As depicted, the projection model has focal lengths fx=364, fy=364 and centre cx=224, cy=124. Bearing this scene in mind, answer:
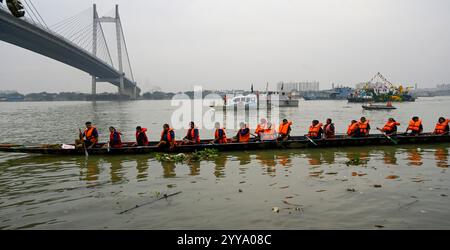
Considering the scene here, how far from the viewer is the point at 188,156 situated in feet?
44.9

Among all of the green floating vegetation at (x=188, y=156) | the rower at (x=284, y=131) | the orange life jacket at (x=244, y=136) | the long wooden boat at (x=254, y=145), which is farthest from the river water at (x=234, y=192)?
the rower at (x=284, y=131)

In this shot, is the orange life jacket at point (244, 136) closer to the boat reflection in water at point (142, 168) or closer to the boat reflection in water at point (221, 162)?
the boat reflection in water at point (221, 162)

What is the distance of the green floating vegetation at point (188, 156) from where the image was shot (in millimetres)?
13281

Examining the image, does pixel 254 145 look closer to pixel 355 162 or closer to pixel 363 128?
pixel 355 162

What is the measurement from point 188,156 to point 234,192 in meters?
4.87

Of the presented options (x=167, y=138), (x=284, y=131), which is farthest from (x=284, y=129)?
(x=167, y=138)

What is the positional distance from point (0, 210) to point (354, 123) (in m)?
14.0

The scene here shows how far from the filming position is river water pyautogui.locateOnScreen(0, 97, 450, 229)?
7.12m

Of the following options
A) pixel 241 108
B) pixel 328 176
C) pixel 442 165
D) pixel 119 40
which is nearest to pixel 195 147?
pixel 328 176

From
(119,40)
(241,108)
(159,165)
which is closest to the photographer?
(159,165)

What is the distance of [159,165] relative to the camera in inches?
498

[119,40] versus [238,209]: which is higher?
[119,40]

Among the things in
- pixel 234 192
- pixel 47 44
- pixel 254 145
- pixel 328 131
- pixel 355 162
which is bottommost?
pixel 234 192
